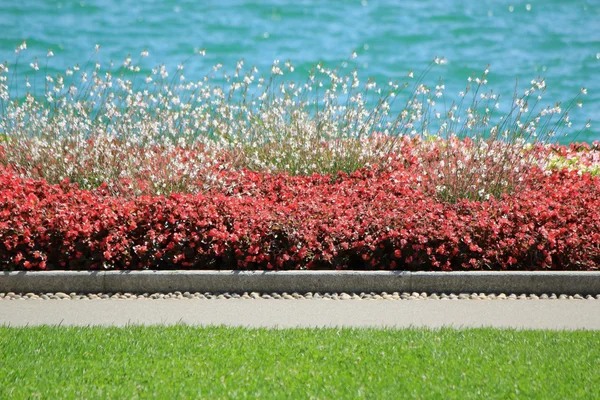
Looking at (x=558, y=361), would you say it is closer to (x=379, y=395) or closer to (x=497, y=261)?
(x=379, y=395)

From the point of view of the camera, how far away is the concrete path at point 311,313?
19.3 feet

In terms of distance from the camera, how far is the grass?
430 centimetres

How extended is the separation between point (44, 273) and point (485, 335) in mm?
4147

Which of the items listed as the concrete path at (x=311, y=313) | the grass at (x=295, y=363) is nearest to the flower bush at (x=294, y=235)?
the concrete path at (x=311, y=313)

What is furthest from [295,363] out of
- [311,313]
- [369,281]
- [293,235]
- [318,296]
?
[293,235]

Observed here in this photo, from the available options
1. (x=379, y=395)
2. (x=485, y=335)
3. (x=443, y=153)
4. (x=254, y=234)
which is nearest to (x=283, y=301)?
(x=254, y=234)

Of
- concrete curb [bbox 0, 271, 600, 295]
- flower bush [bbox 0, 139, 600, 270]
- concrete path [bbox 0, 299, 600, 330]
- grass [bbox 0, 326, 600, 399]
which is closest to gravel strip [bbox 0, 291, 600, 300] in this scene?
concrete curb [bbox 0, 271, 600, 295]

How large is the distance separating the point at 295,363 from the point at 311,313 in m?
1.45

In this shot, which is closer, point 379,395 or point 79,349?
point 379,395

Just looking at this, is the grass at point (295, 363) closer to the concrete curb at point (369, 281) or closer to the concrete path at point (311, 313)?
the concrete path at point (311, 313)

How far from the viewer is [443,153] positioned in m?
10.4

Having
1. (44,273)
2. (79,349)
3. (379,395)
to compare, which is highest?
(379,395)

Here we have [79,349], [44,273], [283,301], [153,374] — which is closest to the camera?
[153,374]

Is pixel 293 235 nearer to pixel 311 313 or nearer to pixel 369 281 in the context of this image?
pixel 369 281
